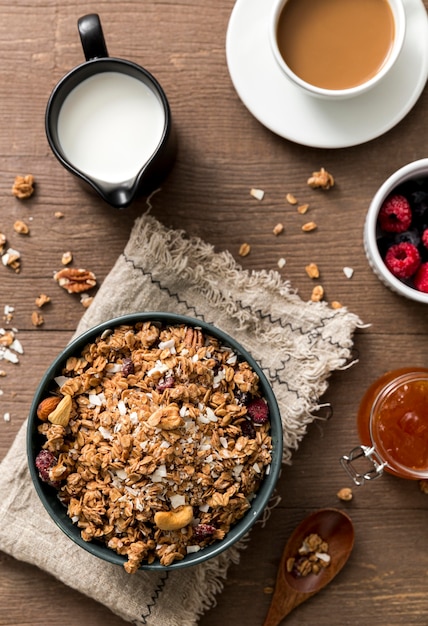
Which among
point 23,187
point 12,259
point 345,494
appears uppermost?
point 23,187

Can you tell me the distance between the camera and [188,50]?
4.46ft

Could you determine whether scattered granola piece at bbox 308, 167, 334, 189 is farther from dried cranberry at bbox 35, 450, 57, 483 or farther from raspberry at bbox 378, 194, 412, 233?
dried cranberry at bbox 35, 450, 57, 483

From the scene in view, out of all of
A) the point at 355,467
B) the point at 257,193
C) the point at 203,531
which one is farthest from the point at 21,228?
the point at 355,467

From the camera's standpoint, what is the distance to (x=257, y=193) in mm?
1369

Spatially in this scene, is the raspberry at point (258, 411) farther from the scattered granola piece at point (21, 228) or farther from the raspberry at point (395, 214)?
the scattered granola piece at point (21, 228)

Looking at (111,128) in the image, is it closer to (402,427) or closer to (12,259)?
(12,259)

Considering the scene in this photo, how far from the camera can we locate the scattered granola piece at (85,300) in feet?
4.46

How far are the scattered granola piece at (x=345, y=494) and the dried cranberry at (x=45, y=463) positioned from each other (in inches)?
22.6

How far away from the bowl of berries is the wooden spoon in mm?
458

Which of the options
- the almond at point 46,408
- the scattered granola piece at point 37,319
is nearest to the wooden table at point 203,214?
the scattered granola piece at point 37,319

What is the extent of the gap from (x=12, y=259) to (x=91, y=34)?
Answer: 1.48 feet

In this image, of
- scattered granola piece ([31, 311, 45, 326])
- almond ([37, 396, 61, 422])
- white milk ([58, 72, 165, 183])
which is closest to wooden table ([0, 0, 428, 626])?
scattered granola piece ([31, 311, 45, 326])

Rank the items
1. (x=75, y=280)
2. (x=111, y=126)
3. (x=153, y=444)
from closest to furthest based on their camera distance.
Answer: (x=153, y=444)
(x=111, y=126)
(x=75, y=280)

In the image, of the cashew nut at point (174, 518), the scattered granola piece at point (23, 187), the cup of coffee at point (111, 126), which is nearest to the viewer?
the cashew nut at point (174, 518)
